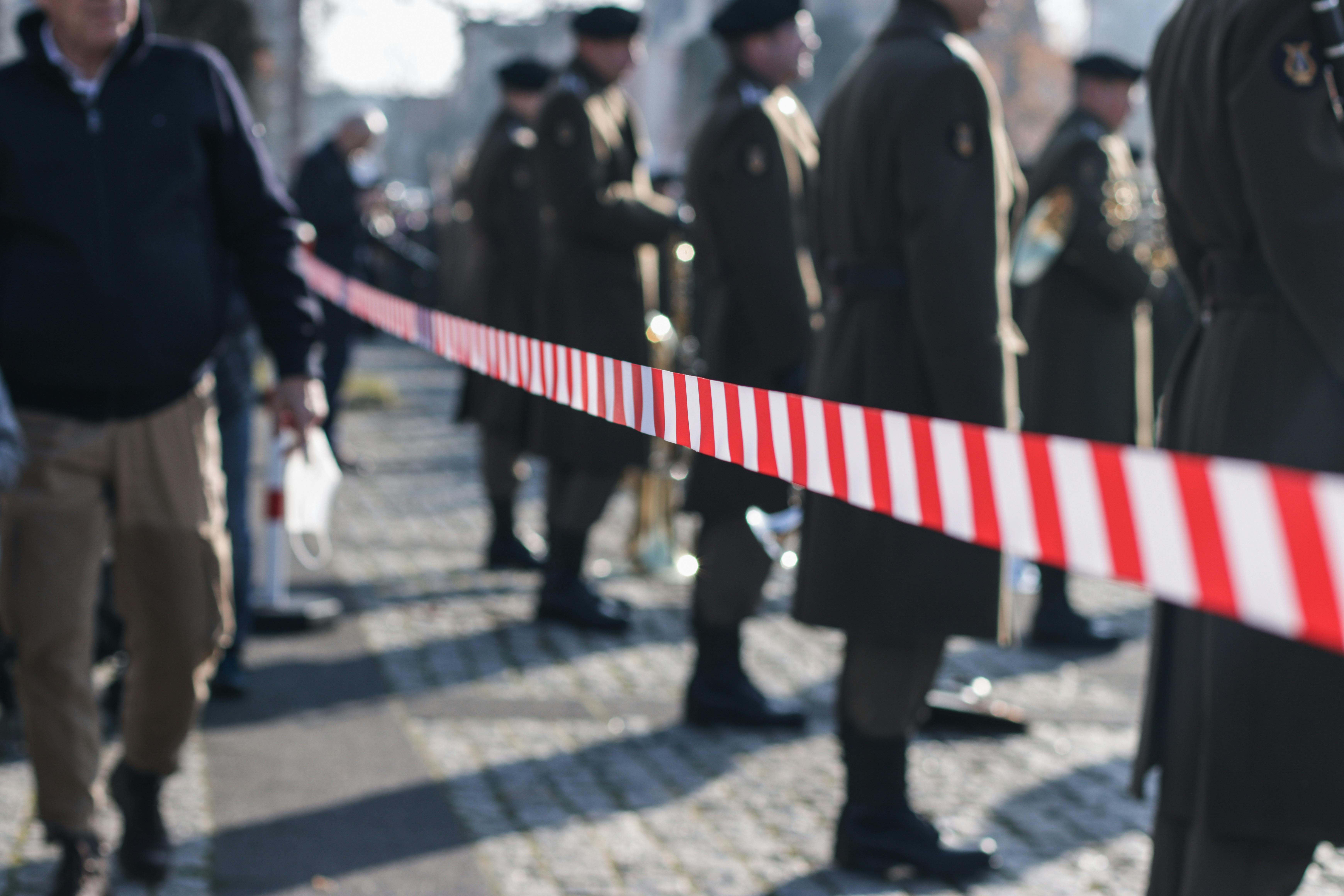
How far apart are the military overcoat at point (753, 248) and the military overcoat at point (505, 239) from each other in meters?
2.86

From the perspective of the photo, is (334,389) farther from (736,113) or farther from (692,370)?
(736,113)

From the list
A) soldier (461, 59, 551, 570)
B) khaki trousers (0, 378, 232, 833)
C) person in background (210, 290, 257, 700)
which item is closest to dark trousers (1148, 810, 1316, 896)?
khaki trousers (0, 378, 232, 833)

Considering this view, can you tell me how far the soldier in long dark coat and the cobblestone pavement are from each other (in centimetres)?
120

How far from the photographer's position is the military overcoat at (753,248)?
5020 mm

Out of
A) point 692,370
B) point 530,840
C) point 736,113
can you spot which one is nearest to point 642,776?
point 530,840

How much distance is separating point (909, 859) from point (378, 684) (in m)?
2.43

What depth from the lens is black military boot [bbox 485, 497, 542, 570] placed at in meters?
8.11

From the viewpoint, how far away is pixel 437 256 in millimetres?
24422

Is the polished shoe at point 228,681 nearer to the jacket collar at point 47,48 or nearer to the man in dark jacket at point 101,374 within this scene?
the man in dark jacket at point 101,374

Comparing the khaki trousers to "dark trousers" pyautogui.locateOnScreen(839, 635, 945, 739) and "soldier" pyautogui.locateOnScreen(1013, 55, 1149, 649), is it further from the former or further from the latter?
"soldier" pyautogui.locateOnScreen(1013, 55, 1149, 649)

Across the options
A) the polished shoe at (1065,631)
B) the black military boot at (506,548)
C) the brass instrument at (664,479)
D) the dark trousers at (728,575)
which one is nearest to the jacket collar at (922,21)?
the dark trousers at (728,575)

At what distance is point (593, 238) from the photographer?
21.7 ft

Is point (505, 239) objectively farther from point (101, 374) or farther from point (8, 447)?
point (8, 447)

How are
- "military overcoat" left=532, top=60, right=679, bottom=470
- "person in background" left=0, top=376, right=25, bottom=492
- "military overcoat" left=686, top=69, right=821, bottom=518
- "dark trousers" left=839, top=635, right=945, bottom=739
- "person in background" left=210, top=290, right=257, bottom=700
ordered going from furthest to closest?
"military overcoat" left=532, top=60, right=679, bottom=470
"person in background" left=210, top=290, right=257, bottom=700
"military overcoat" left=686, top=69, right=821, bottom=518
"dark trousers" left=839, top=635, right=945, bottom=739
"person in background" left=0, top=376, right=25, bottom=492
